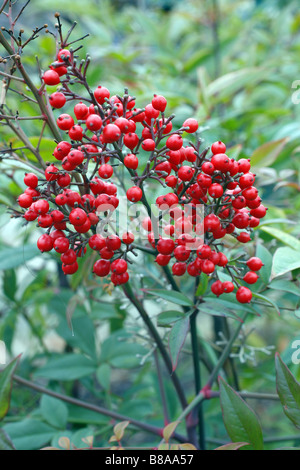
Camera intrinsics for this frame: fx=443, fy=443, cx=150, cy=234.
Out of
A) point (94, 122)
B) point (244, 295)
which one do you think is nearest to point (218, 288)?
point (244, 295)

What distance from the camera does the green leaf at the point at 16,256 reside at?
0.83 meters

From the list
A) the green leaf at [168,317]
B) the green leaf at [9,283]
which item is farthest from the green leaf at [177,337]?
the green leaf at [9,283]

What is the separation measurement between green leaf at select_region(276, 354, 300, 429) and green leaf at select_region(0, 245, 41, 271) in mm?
479

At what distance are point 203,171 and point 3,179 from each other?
51 centimetres

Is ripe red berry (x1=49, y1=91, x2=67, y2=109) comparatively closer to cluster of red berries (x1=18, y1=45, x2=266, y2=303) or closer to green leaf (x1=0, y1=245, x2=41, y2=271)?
cluster of red berries (x1=18, y1=45, x2=266, y2=303)

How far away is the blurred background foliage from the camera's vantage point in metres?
0.83

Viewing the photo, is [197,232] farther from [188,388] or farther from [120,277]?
[188,388]

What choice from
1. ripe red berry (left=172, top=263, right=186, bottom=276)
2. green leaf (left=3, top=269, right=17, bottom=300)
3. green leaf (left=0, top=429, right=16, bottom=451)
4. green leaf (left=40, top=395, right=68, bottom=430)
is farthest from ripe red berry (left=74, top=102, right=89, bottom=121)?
green leaf (left=3, top=269, right=17, bottom=300)

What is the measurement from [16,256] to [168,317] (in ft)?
1.36

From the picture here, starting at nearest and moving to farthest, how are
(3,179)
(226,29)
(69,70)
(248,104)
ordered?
(69,70) → (3,179) → (248,104) → (226,29)

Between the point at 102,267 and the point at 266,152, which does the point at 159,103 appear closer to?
the point at 102,267

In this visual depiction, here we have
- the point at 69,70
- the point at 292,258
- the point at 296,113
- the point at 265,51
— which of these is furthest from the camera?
the point at 265,51
